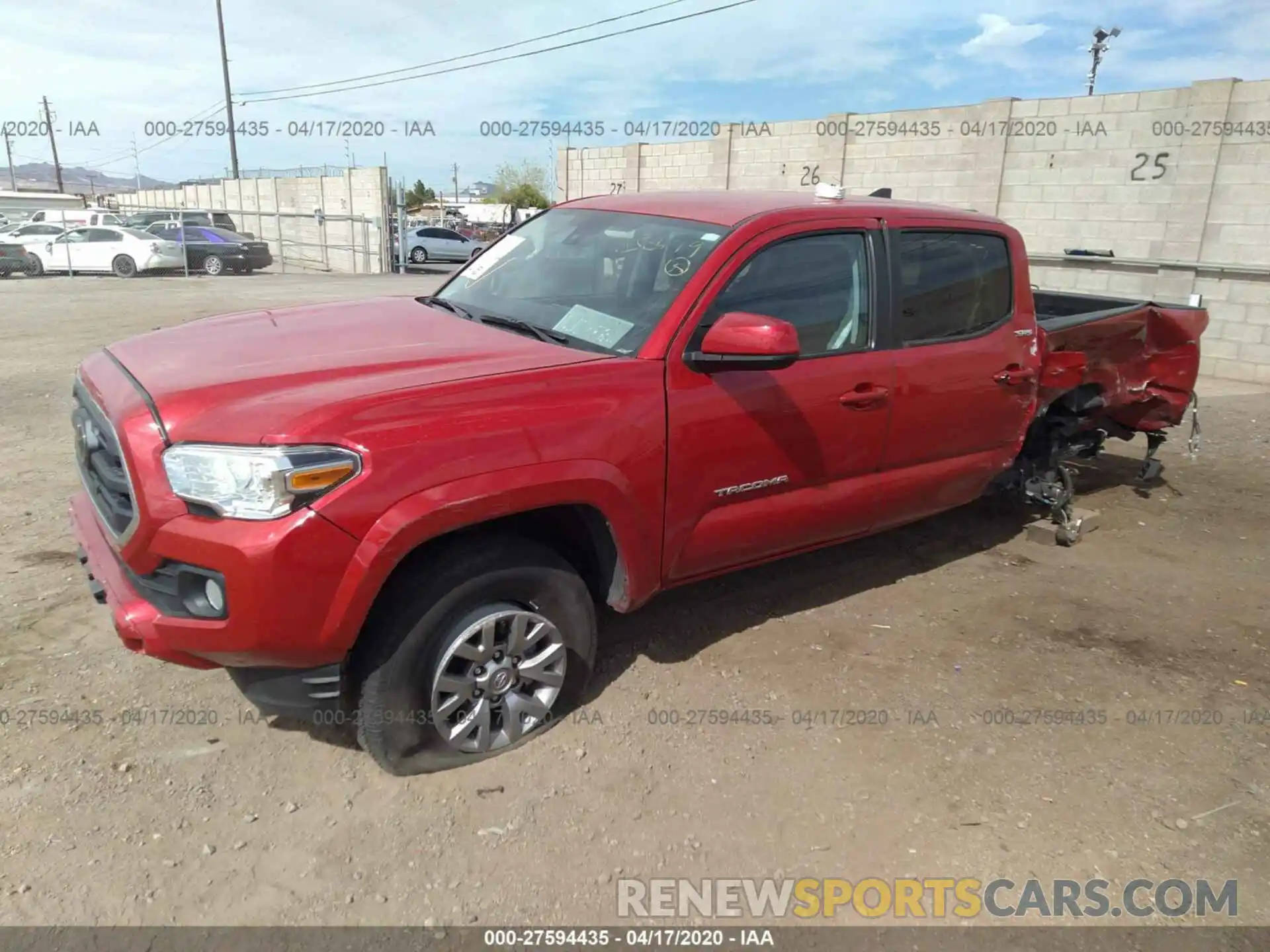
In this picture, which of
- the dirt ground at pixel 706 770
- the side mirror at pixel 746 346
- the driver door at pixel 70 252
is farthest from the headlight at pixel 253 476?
the driver door at pixel 70 252

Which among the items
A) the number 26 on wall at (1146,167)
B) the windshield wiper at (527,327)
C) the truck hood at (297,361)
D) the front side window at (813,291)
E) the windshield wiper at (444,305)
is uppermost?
the number 26 on wall at (1146,167)

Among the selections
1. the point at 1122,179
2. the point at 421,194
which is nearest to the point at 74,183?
the point at 421,194

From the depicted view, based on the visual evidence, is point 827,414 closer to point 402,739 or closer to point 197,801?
point 402,739

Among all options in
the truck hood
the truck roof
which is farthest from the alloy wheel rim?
the truck roof

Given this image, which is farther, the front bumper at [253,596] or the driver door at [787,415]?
the driver door at [787,415]

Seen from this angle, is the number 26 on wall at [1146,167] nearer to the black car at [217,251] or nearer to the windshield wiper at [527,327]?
the windshield wiper at [527,327]

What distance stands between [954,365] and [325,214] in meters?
31.1

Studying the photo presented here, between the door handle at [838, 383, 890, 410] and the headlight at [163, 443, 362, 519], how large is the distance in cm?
213

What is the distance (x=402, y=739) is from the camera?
9.51 feet

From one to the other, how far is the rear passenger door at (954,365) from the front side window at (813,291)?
0.21 meters

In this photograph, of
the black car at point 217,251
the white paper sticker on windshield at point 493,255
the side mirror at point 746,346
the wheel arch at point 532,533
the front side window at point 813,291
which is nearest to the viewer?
the wheel arch at point 532,533

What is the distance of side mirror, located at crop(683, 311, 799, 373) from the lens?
9.97 ft

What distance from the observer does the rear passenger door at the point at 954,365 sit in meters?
4.04

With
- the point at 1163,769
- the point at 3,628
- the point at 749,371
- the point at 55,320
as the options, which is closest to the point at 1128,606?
the point at 1163,769
